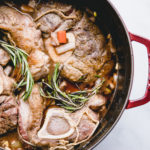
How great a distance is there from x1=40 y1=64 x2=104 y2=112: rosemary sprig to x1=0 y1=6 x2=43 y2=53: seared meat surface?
0.97 feet

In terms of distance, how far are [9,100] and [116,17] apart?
1.13 metres

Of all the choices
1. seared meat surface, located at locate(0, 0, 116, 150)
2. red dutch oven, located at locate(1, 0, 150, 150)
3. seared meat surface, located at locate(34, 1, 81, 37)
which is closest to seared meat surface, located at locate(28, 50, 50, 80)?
seared meat surface, located at locate(0, 0, 116, 150)

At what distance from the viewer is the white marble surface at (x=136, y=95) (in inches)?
105

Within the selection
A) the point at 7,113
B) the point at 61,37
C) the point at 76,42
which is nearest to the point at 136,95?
the point at 76,42

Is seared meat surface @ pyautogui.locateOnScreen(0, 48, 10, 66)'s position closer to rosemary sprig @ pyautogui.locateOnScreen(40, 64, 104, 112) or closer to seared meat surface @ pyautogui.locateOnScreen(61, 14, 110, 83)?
rosemary sprig @ pyautogui.locateOnScreen(40, 64, 104, 112)

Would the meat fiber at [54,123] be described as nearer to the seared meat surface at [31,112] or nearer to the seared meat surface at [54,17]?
the seared meat surface at [31,112]

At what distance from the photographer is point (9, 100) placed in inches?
87.7

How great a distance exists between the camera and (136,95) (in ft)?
8.73

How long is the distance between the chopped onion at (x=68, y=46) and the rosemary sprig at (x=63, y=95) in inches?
6.0

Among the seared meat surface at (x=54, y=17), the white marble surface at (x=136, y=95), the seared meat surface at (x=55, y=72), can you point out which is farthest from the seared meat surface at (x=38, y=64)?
the white marble surface at (x=136, y=95)

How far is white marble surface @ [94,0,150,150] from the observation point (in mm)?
2658

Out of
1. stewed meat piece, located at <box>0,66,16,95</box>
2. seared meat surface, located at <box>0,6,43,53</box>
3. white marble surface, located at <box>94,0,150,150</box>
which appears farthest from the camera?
white marble surface, located at <box>94,0,150,150</box>

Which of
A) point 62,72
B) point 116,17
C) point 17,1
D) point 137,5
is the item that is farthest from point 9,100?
point 137,5

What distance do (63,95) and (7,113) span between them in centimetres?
50
